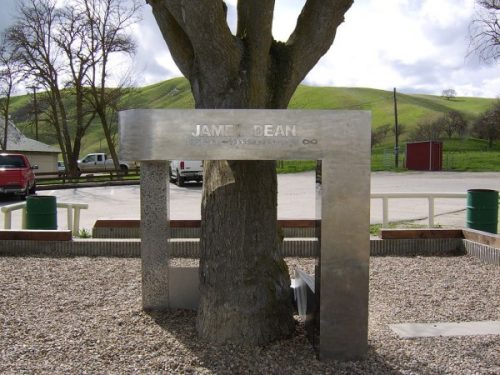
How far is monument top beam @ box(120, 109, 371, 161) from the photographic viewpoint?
349cm

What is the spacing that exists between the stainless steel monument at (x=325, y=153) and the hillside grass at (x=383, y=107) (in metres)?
36.4

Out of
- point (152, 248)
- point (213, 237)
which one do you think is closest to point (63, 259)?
point (152, 248)

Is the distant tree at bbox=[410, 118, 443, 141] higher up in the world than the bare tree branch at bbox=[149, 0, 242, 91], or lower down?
higher up

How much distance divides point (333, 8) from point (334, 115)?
148 cm

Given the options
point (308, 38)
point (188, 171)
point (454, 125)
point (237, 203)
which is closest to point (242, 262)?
point (237, 203)

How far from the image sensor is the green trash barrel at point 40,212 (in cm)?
830

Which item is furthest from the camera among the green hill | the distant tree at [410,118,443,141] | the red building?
the green hill

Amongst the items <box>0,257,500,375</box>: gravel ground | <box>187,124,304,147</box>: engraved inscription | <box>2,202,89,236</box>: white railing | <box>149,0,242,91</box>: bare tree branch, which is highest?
<box>149,0,242,91</box>: bare tree branch

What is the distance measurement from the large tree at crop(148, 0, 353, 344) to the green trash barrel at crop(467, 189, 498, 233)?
16.4 feet

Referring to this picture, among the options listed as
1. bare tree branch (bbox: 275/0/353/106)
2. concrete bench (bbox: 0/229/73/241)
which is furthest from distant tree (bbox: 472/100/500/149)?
bare tree branch (bbox: 275/0/353/106)

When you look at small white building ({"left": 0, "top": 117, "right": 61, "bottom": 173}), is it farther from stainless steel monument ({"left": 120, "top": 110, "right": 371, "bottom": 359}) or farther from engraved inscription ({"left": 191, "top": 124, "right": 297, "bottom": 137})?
engraved inscription ({"left": 191, "top": 124, "right": 297, "bottom": 137})

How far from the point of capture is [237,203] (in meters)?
4.07

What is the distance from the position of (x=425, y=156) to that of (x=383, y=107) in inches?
2698

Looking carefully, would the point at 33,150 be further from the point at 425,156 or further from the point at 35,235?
the point at 35,235
